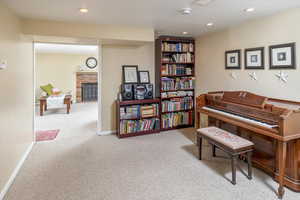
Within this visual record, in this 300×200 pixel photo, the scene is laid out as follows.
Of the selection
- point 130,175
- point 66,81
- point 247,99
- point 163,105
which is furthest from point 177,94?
point 66,81

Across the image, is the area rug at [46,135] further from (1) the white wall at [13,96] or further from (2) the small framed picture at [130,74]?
(2) the small framed picture at [130,74]

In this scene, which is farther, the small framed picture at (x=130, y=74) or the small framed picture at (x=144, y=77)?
the small framed picture at (x=144, y=77)

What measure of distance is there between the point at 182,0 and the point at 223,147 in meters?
1.87

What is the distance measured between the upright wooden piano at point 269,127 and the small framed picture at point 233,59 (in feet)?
2.68

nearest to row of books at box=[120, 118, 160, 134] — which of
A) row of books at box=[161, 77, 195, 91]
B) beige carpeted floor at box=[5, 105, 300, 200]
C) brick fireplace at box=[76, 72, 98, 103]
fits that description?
beige carpeted floor at box=[5, 105, 300, 200]

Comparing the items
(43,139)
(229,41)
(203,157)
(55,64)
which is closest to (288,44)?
(229,41)

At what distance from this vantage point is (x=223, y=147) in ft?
7.39

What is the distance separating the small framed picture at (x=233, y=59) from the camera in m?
3.34

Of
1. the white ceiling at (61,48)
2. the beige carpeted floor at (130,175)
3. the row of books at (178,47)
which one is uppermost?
the white ceiling at (61,48)

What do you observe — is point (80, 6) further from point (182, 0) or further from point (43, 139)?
point (43, 139)

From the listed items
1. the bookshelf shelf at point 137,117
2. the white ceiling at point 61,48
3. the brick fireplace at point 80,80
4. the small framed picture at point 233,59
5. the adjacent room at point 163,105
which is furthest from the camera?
the brick fireplace at point 80,80

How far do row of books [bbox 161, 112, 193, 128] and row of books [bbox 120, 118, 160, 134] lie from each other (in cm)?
25

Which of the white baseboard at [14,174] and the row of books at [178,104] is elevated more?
the row of books at [178,104]

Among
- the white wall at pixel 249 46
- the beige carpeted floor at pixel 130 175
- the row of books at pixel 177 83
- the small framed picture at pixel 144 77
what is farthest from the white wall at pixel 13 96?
the white wall at pixel 249 46
